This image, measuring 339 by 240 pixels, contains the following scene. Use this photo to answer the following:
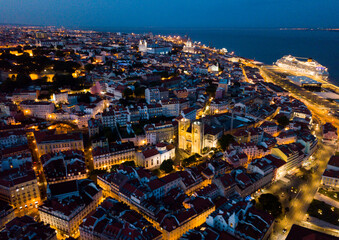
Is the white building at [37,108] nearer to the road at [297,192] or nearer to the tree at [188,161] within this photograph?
the tree at [188,161]

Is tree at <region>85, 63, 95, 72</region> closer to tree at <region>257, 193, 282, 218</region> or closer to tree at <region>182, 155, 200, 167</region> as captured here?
tree at <region>182, 155, 200, 167</region>

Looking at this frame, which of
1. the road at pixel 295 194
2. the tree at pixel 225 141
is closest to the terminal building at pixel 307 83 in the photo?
the road at pixel 295 194

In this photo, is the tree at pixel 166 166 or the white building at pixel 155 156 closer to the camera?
the tree at pixel 166 166

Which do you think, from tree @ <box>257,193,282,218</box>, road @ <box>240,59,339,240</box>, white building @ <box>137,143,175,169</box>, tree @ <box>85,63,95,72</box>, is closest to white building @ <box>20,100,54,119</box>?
white building @ <box>137,143,175,169</box>

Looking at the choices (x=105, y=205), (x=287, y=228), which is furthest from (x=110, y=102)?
(x=287, y=228)

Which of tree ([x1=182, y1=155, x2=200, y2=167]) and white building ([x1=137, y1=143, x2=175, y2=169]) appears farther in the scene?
tree ([x1=182, y1=155, x2=200, y2=167])

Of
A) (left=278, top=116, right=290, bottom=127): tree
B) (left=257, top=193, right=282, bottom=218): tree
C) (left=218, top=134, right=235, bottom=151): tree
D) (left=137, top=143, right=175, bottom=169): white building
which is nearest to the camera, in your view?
(left=257, top=193, right=282, bottom=218): tree

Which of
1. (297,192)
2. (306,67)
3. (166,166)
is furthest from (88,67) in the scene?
(306,67)

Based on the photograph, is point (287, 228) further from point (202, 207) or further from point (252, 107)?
point (252, 107)
